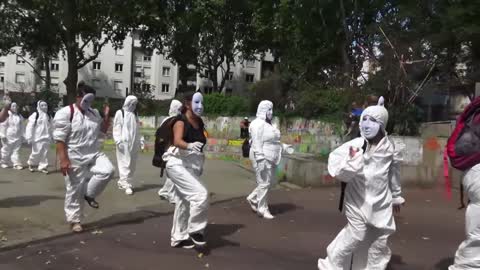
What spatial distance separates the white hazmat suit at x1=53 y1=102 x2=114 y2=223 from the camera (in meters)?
7.19

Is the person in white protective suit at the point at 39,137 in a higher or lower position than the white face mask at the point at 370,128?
lower

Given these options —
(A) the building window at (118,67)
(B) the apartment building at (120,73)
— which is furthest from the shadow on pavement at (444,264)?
(A) the building window at (118,67)

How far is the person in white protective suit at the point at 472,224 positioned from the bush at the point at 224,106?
80.4ft

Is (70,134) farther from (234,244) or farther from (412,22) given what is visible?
(412,22)

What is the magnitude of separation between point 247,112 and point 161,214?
21.2 m

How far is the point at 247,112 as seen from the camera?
29844 millimetres

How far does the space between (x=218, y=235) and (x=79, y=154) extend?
1991mm

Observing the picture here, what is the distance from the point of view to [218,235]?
744cm

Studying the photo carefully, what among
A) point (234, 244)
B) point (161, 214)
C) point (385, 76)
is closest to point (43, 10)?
point (385, 76)

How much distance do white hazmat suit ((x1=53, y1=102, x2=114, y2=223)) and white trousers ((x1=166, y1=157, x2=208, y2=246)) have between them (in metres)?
1.32

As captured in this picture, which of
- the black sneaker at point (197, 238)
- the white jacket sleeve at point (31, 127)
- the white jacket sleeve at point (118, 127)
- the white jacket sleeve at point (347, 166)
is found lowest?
the black sneaker at point (197, 238)

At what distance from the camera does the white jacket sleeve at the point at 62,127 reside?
709 cm

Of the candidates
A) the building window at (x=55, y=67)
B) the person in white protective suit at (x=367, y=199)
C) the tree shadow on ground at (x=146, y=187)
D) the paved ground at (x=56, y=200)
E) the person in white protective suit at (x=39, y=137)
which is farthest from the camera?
the building window at (x=55, y=67)

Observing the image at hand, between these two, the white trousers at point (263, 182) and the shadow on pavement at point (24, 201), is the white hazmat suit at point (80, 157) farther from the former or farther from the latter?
the white trousers at point (263, 182)
